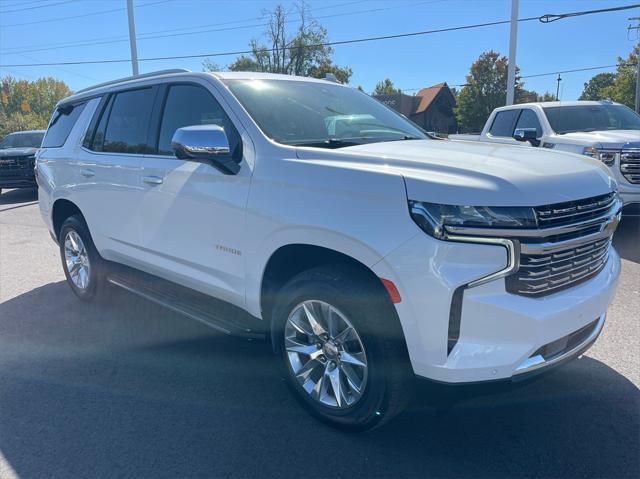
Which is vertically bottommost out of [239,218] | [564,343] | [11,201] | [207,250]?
[11,201]

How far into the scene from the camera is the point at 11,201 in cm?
1431

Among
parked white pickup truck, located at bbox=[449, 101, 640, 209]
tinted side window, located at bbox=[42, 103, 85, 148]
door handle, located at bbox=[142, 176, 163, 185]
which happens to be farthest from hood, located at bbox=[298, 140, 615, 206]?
parked white pickup truck, located at bbox=[449, 101, 640, 209]

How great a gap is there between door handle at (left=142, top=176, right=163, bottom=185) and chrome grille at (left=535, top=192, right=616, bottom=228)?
8.59ft

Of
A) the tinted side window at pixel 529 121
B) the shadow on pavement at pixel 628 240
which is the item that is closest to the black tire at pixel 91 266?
the shadow on pavement at pixel 628 240

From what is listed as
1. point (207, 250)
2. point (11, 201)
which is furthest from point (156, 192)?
point (11, 201)

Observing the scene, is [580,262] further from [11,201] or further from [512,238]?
[11,201]

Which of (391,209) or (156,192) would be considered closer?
(391,209)

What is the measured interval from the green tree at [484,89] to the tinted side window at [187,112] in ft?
160

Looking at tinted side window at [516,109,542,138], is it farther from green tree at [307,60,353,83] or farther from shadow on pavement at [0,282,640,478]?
green tree at [307,60,353,83]

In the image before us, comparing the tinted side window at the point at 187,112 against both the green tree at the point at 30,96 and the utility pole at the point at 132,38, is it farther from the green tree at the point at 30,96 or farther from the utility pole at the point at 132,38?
the green tree at the point at 30,96

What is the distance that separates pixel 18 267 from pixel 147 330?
133 inches

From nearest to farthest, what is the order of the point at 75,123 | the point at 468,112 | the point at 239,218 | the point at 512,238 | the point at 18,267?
the point at 512,238 → the point at 239,218 → the point at 75,123 → the point at 18,267 → the point at 468,112

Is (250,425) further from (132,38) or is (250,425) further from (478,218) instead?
(132,38)

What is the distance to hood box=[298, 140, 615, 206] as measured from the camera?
2.37m
